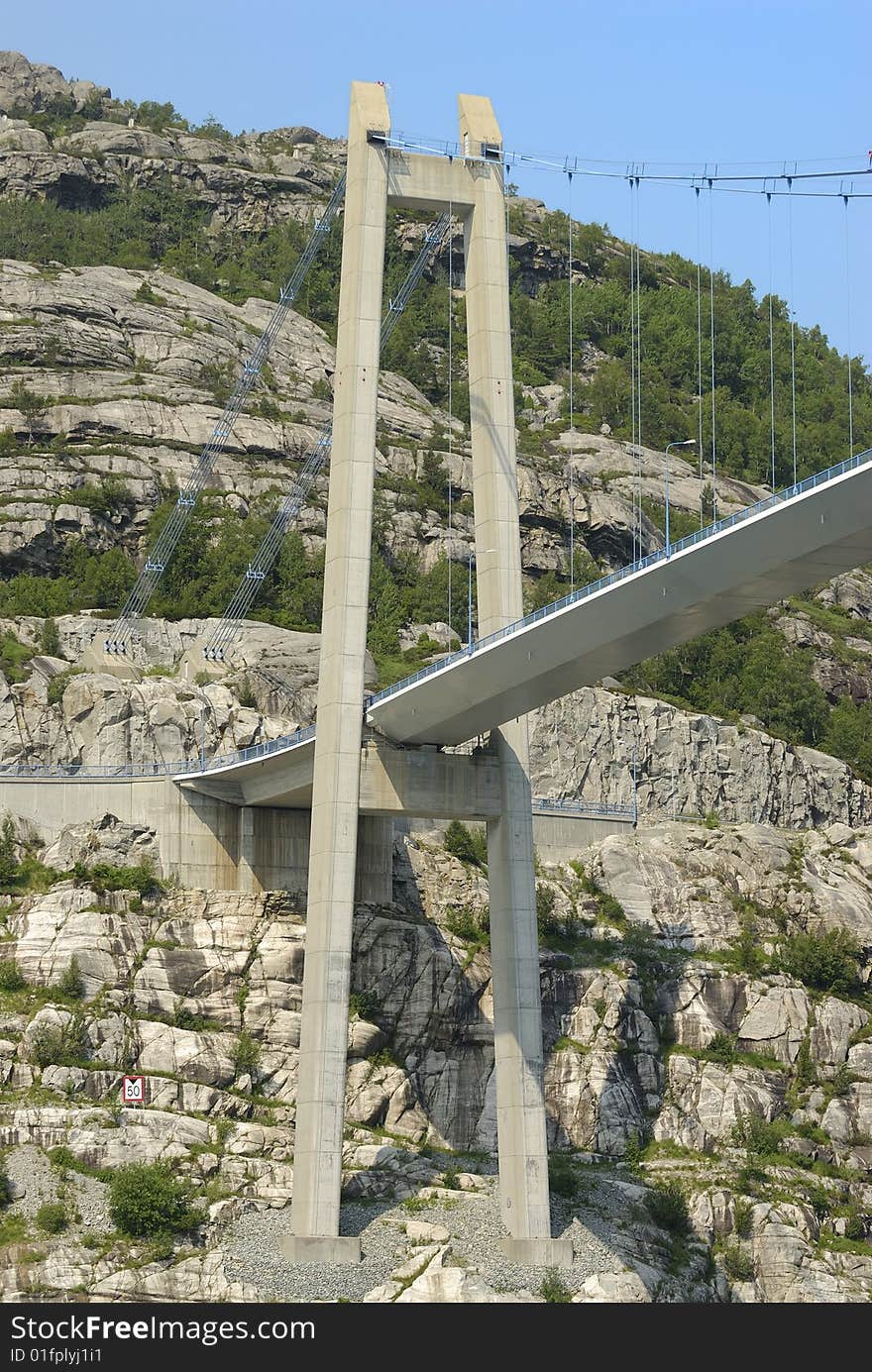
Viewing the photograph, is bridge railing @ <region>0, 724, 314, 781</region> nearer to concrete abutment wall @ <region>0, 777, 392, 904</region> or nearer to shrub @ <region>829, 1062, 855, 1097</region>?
concrete abutment wall @ <region>0, 777, 392, 904</region>

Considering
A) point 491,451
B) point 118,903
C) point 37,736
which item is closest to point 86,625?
point 37,736

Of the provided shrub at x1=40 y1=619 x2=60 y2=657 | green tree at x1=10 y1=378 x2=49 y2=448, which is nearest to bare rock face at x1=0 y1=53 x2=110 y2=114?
green tree at x1=10 y1=378 x2=49 y2=448

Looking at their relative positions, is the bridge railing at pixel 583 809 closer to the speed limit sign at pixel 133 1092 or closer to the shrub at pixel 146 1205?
the speed limit sign at pixel 133 1092

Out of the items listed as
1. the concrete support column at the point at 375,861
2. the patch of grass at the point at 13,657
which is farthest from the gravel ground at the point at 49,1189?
the patch of grass at the point at 13,657

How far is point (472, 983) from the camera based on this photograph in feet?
232

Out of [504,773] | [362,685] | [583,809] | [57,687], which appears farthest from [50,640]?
[362,685]

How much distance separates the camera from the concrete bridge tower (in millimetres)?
58500

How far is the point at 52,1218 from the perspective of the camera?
56.0m

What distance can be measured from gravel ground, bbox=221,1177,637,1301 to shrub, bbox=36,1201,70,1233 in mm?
3748

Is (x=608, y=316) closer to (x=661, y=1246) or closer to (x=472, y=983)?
(x=472, y=983)

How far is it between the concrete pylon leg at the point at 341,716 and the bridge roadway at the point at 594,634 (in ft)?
4.19

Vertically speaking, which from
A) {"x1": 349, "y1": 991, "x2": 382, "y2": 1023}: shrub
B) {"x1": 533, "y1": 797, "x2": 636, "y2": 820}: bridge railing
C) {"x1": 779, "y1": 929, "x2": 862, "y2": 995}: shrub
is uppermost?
{"x1": 533, "y1": 797, "x2": 636, "y2": 820}: bridge railing

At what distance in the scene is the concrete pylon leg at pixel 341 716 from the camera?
5781cm

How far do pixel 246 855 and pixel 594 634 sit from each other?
18781 mm
